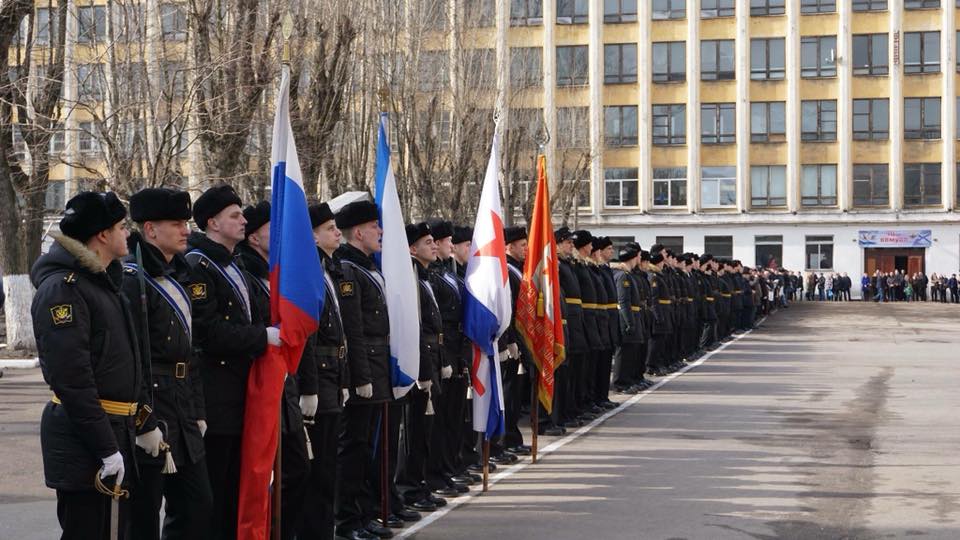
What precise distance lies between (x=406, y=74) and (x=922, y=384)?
18.9 meters

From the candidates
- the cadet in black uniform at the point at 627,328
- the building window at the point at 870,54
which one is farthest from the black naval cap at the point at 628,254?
the building window at the point at 870,54

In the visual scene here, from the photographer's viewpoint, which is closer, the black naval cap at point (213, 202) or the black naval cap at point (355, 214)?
the black naval cap at point (213, 202)

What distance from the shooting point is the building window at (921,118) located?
64562 mm

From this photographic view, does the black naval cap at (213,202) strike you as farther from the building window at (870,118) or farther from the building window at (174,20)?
the building window at (870,118)

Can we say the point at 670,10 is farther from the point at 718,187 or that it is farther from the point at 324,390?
the point at 324,390

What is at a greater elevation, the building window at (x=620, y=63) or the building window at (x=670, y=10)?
the building window at (x=670, y=10)

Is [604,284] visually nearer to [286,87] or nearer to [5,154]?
[286,87]

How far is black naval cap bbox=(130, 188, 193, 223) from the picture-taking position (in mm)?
6688

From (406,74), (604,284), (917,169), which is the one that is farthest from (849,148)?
(604,284)

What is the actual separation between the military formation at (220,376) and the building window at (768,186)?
54832mm

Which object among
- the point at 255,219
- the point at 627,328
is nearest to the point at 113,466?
the point at 255,219

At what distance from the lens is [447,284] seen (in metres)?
11.4

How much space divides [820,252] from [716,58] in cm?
1077

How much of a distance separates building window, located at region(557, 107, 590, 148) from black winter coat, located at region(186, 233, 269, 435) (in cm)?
5503
